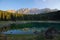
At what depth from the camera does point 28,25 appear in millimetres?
3674

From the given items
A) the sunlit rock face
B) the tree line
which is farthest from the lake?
the sunlit rock face

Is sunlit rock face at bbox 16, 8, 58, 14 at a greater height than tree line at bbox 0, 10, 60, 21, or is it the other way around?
sunlit rock face at bbox 16, 8, 58, 14

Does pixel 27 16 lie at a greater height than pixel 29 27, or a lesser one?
greater

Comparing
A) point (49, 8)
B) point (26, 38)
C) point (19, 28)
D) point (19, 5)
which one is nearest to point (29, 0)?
point (19, 5)

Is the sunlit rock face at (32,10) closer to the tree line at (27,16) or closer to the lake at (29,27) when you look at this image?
the tree line at (27,16)

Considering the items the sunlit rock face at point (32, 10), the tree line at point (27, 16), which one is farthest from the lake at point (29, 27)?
the sunlit rock face at point (32, 10)

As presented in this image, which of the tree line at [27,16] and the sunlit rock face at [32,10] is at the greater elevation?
the sunlit rock face at [32,10]

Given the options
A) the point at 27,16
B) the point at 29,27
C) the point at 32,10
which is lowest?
the point at 29,27

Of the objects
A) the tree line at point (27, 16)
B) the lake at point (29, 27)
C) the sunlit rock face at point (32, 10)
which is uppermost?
the sunlit rock face at point (32, 10)

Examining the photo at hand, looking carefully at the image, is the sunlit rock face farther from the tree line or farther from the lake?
the lake

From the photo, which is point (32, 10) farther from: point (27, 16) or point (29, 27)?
point (29, 27)

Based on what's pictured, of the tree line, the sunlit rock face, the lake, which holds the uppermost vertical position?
the sunlit rock face

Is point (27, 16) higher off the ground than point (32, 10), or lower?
lower

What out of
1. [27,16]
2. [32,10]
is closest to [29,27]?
[27,16]
